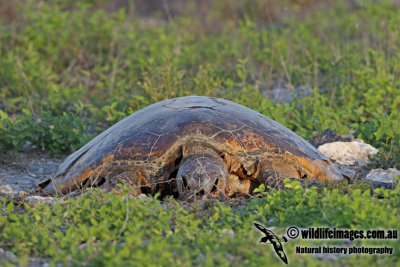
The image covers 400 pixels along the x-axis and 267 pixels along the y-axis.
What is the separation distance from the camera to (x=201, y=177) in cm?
360

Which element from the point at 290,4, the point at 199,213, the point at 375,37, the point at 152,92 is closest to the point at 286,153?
the point at 199,213

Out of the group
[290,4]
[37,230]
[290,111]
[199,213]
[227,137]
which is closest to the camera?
[37,230]

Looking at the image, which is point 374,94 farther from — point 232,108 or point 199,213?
point 199,213

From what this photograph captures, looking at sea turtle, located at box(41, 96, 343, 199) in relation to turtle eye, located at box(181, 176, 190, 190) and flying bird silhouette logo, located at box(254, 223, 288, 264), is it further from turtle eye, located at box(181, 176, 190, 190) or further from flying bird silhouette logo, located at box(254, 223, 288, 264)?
flying bird silhouette logo, located at box(254, 223, 288, 264)

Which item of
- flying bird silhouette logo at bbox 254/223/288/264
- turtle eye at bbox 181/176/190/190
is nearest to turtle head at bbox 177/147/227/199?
turtle eye at bbox 181/176/190/190

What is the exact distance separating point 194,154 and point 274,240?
1178mm

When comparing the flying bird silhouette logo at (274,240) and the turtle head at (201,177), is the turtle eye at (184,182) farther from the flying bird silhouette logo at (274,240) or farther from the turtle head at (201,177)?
the flying bird silhouette logo at (274,240)

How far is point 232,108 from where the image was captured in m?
4.36

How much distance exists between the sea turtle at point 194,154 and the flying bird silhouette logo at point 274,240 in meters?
0.74

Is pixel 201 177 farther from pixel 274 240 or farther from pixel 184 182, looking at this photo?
pixel 274 240

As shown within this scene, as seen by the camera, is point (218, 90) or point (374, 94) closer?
point (374, 94)

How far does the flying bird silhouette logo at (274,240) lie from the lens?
8.86 ft

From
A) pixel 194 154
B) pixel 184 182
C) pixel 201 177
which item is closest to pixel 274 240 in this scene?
pixel 201 177

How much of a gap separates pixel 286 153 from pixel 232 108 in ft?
→ 1.96
